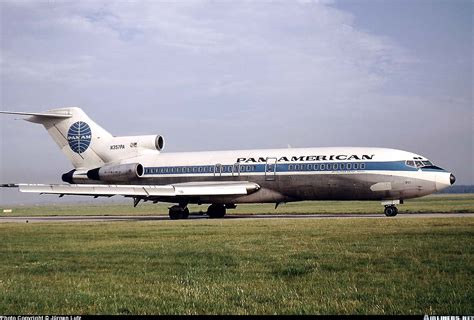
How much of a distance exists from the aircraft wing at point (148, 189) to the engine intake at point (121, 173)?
13.3 ft

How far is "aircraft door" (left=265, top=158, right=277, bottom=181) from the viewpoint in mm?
34031

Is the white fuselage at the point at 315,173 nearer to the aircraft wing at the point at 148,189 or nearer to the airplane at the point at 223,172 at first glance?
the airplane at the point at 223,172

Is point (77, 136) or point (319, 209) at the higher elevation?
point (77, 136)

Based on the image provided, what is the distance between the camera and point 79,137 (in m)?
41.2

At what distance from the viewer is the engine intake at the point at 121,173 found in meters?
38.7

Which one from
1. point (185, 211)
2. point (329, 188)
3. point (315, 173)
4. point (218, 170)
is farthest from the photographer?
point (218, 170)

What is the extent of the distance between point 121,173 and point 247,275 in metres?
29.7

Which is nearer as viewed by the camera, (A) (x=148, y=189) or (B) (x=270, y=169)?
(A) (x=148, y=189)

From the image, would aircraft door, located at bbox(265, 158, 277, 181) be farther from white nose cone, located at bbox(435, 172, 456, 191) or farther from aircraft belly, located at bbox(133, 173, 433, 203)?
white nose cone, located at bbox(435, 172, 456, 191)

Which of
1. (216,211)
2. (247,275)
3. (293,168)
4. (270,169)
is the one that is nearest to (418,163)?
(293,168)

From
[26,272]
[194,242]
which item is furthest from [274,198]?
[26,272]

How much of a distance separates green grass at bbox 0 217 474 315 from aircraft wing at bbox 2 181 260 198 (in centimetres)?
1569

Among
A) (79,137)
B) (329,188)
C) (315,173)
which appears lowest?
(329,188)

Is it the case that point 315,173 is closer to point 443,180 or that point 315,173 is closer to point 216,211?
point 443,180
